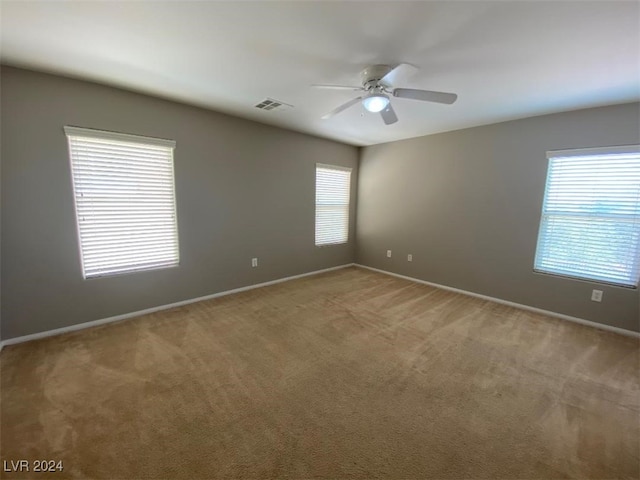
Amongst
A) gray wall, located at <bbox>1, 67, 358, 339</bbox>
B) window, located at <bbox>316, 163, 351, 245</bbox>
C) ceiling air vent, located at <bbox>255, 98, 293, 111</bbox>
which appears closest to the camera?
gray wall, located at <bbox>1, 67, 358, 339</bbox>

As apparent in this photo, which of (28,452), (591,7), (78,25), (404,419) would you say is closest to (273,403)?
(404,419)

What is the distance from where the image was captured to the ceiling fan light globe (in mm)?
2191

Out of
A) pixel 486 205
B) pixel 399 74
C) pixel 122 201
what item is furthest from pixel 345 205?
pixel 122 201

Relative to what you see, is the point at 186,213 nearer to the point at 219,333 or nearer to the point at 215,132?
the point at 215,132

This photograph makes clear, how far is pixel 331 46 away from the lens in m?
1.86

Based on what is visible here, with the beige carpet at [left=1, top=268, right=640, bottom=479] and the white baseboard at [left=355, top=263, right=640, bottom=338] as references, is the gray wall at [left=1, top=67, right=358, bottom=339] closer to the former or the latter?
the beige carpet at [left=1, top=268, right=640, bottom=479]

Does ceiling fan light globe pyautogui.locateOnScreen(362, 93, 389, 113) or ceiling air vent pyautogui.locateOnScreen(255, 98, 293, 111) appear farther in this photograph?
ceiling air vent pyautogui.locateOnScreen(255, 98, 293, 111)

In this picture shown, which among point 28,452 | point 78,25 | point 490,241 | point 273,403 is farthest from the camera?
point 490,241

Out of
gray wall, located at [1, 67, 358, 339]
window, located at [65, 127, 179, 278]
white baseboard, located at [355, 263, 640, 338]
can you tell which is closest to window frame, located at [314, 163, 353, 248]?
gray wall, located at [1, 67, 358, 339]

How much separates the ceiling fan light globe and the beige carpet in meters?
2.20

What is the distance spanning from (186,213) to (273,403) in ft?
8.05

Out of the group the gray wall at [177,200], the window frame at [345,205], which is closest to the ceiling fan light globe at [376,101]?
the gray wall at [177,200]

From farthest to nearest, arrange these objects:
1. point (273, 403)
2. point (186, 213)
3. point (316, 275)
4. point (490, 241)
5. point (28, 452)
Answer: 1. point (316, 275)
2. point (490, 241)
3. point (186, 213)
4. point (273, 403)
5. point (28, 452)

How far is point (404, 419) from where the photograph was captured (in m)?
1.68
